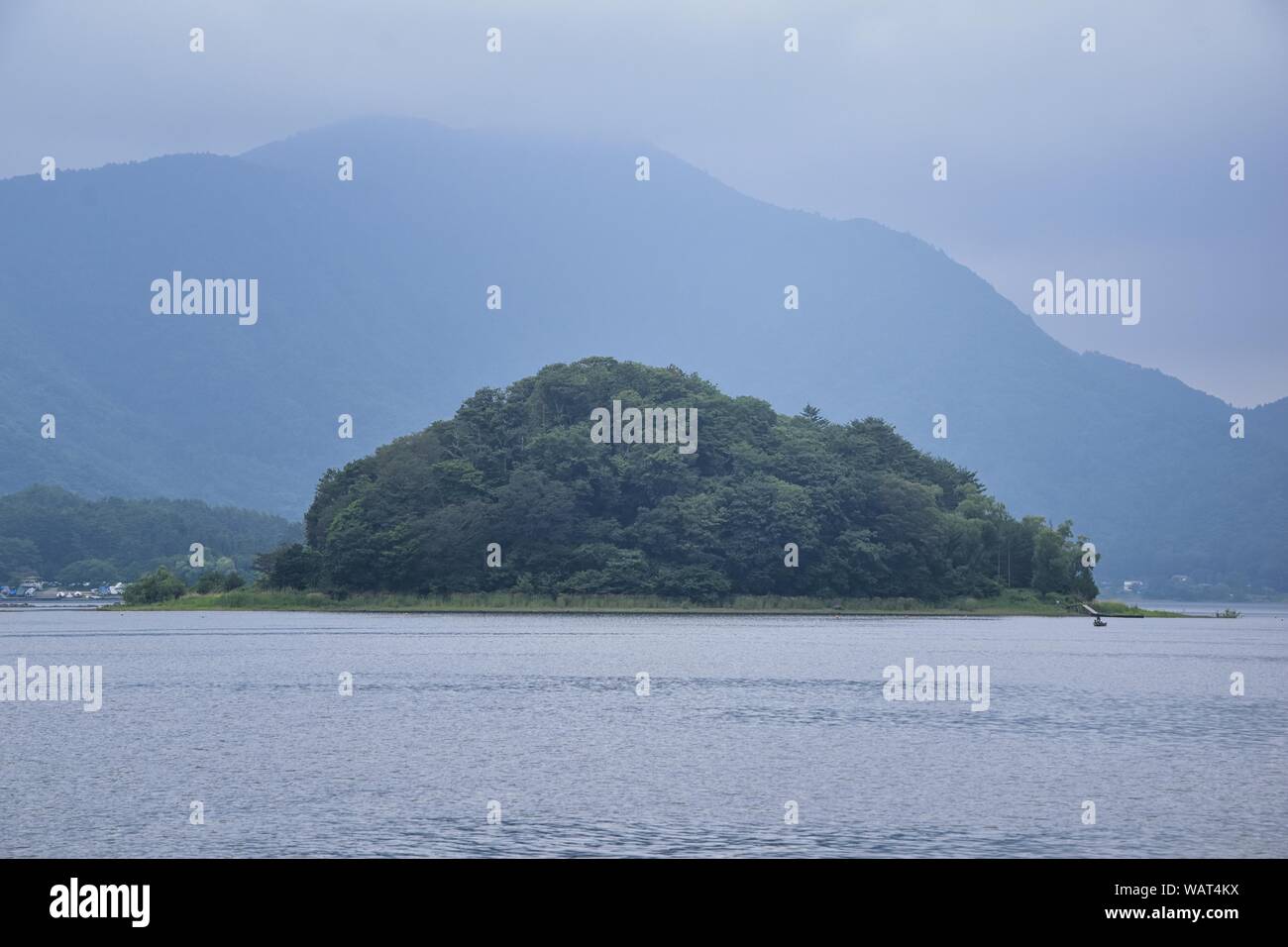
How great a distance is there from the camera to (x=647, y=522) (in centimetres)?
14938

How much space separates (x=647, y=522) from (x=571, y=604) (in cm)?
1167

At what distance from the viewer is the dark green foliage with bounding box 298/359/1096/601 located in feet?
475

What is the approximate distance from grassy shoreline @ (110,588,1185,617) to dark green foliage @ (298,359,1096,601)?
1.05 m

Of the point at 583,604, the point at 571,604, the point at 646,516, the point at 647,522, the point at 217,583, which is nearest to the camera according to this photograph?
the point at 583,604

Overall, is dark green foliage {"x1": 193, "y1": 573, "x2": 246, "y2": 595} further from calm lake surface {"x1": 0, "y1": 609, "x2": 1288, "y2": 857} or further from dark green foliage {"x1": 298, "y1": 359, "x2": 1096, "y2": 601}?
calm lake surface {"x1": 0, "y1": 609, "x2": 1288, "y2": 857}

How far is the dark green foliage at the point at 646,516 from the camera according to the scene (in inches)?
5704

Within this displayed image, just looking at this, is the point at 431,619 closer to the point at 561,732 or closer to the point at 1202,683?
the point at 1202,683

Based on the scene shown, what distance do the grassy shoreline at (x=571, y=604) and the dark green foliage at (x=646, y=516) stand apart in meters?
1.05

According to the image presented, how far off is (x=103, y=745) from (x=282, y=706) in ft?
36.6
